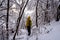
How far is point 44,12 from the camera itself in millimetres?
23297

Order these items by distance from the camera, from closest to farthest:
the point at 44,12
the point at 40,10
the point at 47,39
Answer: the point at 47,39 < the point at 44,12 < the point at 40,10

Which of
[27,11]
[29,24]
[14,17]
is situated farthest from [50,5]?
[29,24]

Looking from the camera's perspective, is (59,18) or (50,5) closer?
(59,18)

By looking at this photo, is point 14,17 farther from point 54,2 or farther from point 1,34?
point 1,34

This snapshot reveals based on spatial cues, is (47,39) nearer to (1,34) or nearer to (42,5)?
(1,34)

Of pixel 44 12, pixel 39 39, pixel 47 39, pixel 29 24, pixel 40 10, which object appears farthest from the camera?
pixel 40 10

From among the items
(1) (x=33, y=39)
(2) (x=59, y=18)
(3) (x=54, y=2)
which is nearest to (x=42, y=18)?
(3) (x=54, y=2)

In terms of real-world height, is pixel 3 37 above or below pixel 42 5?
below

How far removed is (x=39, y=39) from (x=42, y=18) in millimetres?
14312

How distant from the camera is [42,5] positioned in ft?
82.8

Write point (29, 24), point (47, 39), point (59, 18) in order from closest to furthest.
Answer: point (47, 39) < point (29, 24) < point (59, 18)

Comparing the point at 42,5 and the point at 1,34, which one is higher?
the point at 42,5

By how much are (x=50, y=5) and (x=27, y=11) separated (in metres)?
9.94

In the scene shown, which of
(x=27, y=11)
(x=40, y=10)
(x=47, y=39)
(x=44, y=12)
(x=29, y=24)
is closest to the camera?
(x=47, y=39)
